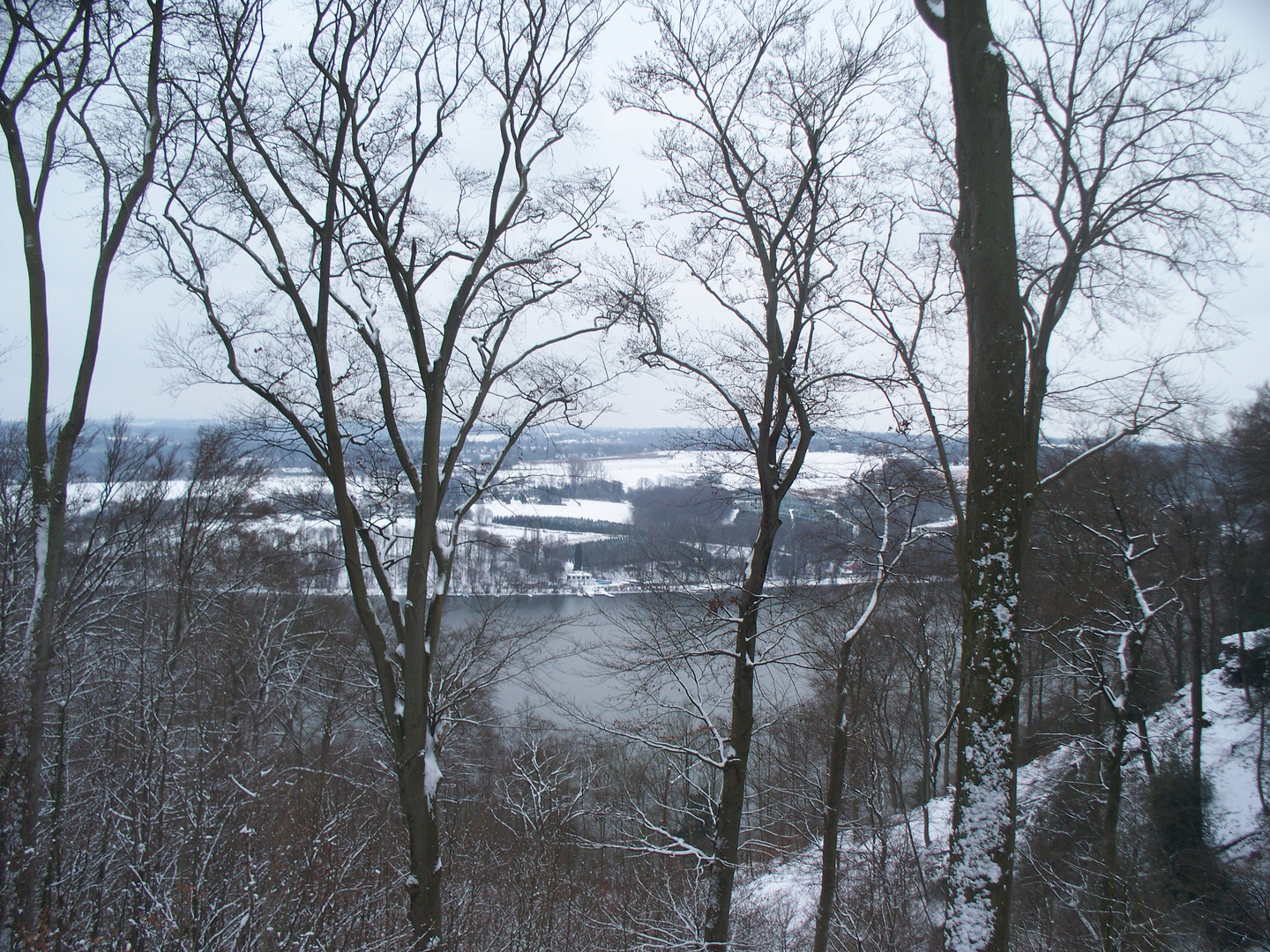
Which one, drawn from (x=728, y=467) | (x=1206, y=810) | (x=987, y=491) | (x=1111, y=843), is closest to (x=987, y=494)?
(x=987, y=491)

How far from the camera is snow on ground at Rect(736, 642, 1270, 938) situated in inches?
408

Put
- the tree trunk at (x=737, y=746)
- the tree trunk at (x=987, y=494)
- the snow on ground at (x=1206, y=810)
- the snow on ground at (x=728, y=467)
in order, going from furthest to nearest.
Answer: the snow on ground at (x=1206, y=810) < the snow on ground at (x=728, y=467) < the tree trunk at (x=737, y=746) < the tree trunk at (x=987, y=494)

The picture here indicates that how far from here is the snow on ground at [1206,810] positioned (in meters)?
10.4

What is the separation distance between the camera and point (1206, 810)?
1115 cm

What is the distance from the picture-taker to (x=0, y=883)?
375cm

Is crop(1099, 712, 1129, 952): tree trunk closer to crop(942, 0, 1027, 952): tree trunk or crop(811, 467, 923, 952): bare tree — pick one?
crop(811, 467, 923, 952): bare tree

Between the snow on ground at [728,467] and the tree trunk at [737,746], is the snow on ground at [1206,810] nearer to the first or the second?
the tree trunk at [737,746]

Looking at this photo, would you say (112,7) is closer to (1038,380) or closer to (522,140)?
(522,140)

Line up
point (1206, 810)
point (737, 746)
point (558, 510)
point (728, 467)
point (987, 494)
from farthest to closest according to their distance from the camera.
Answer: point (1206, 810)
point (558, 510)
point (728, 467)
point (737, 746)
point (987, 494)

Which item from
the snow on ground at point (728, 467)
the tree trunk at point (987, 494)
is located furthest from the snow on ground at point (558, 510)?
the tree trunk at point (987, 494)

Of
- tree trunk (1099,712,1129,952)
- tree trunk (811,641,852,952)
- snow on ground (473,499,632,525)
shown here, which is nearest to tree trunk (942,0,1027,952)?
tree trunk (811,641,852,952)

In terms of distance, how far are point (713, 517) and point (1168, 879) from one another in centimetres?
1087

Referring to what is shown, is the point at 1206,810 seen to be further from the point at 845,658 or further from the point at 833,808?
the point at 845,658

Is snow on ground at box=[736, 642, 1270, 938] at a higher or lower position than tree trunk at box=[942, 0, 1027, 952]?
lower
